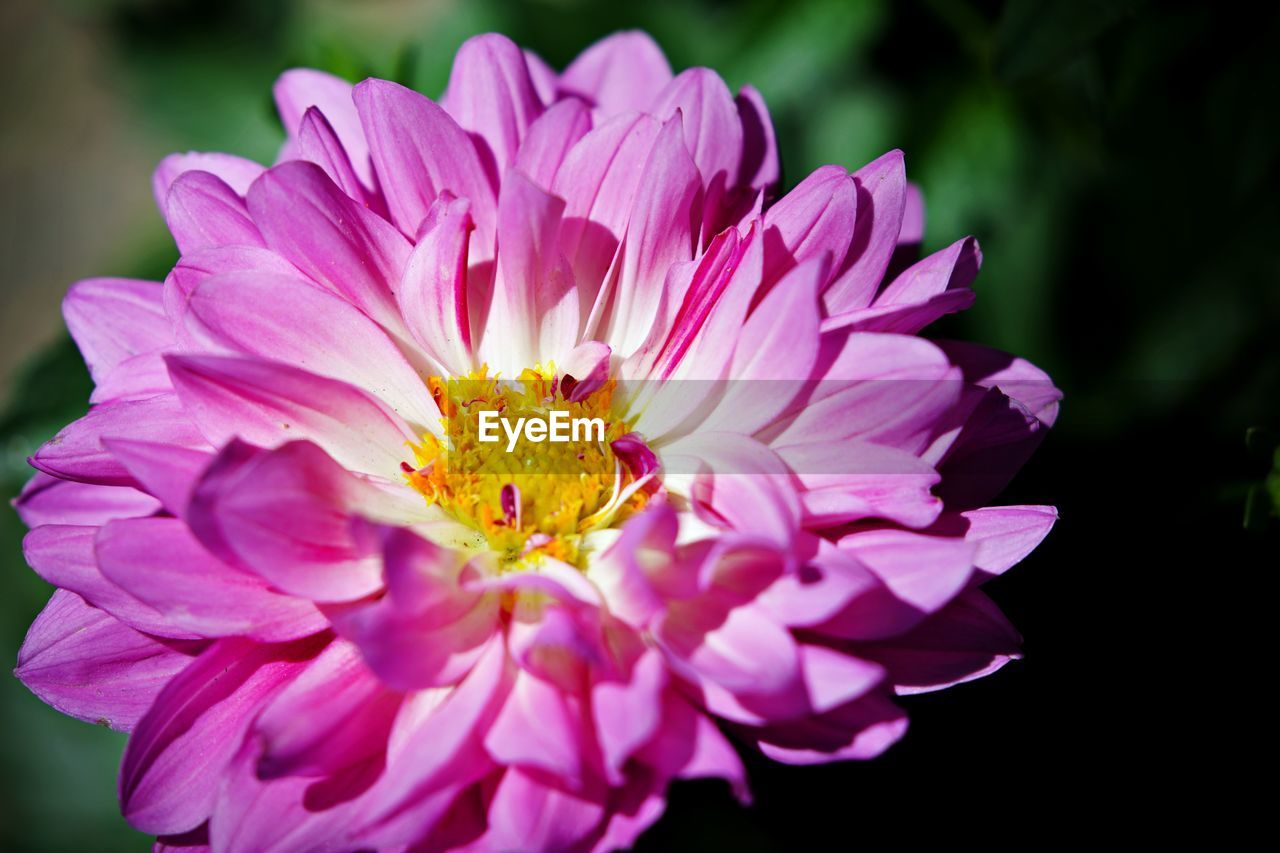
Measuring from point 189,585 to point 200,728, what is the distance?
0.52 ft

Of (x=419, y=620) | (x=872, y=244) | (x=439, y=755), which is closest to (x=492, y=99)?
(x=872, y=244)

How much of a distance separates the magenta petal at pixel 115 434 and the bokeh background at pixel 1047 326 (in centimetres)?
51

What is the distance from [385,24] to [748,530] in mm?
2504

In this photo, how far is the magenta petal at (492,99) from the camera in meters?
1.14

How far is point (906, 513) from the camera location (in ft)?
2.98

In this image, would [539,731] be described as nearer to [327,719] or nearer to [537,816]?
[537,816]

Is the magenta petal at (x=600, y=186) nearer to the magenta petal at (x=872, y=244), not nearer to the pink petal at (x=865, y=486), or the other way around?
the magenta petal at (x=872, y=244)

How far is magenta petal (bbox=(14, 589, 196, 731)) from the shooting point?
3.31ft

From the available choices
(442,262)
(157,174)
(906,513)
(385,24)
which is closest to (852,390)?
(906,513)

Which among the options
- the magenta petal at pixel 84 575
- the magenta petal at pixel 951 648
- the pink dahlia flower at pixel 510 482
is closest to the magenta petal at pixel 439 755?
the pink dahlia flower at pixel 510 482

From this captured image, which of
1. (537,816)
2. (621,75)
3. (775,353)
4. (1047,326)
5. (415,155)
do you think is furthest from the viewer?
(1047,326)

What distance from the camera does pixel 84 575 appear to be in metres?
0.96

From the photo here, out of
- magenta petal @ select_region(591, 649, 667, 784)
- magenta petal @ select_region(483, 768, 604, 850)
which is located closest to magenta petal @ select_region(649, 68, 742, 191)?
magenta petal @ select_region(591, 649, 667, 784)

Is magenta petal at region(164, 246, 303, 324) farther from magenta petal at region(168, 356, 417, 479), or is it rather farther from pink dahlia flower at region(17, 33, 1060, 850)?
magenta petal at region(168, 356, 417, 479)
